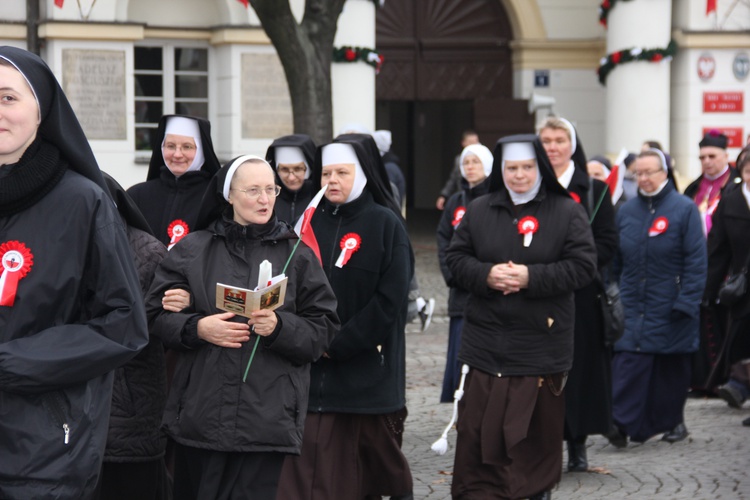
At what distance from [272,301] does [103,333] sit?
134 centimetres

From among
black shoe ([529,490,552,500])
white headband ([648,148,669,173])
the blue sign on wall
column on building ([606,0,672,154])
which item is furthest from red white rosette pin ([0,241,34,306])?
the blue sign on wall

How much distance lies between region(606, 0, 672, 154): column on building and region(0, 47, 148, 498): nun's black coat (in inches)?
692

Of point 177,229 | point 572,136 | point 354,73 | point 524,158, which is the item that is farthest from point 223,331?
point 354,73

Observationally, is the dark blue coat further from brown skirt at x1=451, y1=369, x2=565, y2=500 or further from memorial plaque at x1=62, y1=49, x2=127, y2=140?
memorial plaque at x1=62, y1=49, x2=127, y2=140

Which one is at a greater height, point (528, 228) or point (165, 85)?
point (165, 85)

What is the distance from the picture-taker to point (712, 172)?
11914 mm

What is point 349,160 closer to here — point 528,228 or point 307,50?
point 528,228

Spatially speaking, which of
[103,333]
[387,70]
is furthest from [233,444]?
[387,70]

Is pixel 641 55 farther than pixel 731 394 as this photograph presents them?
Yes

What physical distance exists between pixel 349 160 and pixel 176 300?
159 centimetres

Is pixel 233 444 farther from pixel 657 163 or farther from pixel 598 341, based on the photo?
pixel 657 163

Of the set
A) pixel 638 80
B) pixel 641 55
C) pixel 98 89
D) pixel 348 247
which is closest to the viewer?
pixel 348 247

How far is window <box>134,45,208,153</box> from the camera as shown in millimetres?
20469

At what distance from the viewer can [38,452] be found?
3.96m
